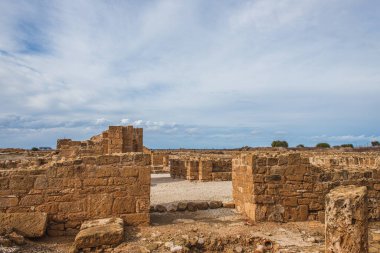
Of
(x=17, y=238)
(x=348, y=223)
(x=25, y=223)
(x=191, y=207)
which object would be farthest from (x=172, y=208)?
(x=348, y=223)

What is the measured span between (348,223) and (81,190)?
5.28m

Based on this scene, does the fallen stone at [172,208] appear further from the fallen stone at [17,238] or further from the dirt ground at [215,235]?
the fallen stone at [17,238]

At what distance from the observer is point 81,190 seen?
Result: 756 cm

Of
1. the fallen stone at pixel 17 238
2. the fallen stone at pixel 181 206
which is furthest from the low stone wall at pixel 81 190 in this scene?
the fallen stone at pixel 181 206

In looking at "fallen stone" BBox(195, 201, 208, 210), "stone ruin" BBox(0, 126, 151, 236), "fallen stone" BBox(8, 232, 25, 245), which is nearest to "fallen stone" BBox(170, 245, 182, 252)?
"stone ruin" BBox(0, 126, 151, 236)

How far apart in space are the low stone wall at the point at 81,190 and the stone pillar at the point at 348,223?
393 centimetres

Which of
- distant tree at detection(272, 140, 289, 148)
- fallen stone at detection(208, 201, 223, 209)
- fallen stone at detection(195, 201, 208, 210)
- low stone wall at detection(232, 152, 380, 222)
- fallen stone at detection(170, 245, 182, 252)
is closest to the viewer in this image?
fallen stone at detection(170, 245, 182, 252)

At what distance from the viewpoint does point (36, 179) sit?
24.4ft

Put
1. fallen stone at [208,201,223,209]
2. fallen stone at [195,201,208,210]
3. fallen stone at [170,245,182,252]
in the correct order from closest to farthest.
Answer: fallen stone at [170,245,182,252] → fallen stone at [195,201,208,210] → fallen stone at [208,201,223,209]

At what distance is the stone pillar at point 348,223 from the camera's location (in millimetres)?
5117

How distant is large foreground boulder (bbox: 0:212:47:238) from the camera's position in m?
6.99

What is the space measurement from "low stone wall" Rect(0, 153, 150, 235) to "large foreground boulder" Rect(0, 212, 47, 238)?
200mm

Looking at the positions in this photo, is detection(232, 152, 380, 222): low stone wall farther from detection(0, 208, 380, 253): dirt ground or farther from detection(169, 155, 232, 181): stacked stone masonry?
detection(169, 155, 232, 181): stacked stone masonry

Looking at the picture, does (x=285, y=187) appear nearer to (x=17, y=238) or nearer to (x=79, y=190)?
(x=79, y=190)
